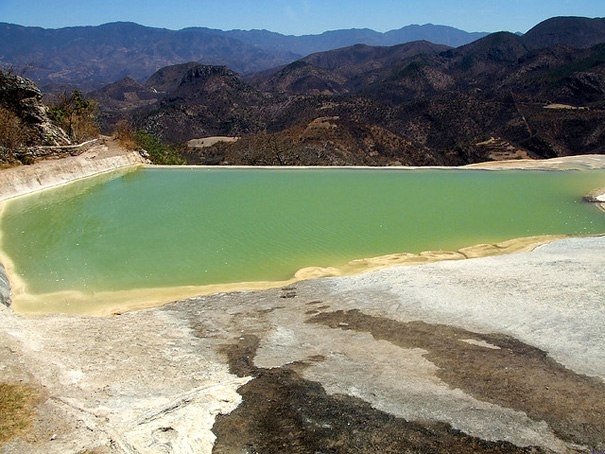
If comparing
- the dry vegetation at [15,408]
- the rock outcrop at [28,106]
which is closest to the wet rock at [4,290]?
the dry vegetation at [15,408]

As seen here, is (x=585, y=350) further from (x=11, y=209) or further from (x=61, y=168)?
(x=61, y=168)

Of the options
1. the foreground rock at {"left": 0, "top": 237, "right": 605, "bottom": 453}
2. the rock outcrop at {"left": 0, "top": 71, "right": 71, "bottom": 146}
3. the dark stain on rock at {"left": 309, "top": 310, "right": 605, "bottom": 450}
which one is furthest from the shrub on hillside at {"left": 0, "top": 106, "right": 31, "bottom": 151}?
the dark stain on rock at {"left": 309, "top": 310, "right": 605, "bottom": 450}

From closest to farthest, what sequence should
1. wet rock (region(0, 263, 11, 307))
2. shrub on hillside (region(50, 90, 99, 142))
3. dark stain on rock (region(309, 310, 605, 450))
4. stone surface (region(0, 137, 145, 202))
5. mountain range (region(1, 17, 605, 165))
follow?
dark stain on rock (region(309, 310, 605, 450)) → wet rock (region(0, 263, 11, 307)) → stone surface (region(0, 137, 145, 202)) → shrub on hillside (region(50, 90, 99, 142)) → mountain range (region(1, 17, 605, 165))

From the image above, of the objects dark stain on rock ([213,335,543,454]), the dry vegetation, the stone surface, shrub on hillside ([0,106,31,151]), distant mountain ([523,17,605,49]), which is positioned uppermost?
distant mountain ([523,17,605,49])

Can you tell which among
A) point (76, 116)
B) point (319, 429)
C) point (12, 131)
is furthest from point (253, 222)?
point (76, 116)

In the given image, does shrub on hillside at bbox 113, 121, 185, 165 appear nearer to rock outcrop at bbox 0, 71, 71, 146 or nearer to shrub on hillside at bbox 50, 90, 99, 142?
shrub on hillside at bbox 50, 90, 99, 142

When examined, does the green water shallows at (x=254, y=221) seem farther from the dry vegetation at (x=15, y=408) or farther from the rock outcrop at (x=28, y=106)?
the rock outcrop at (x=28, y=106)
